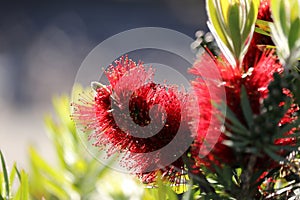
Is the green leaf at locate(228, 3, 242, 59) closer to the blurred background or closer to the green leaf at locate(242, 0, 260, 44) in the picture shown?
the green leaf at locate(242, 0, 260, 44)

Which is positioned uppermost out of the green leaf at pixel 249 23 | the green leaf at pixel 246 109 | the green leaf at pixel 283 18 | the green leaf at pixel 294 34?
the green leaf at pixel 249 23

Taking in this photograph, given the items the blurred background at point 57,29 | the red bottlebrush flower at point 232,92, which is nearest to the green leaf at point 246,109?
the red bottlebrush flower at point 232,92

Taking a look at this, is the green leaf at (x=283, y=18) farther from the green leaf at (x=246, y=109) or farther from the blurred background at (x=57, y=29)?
the blurred background at (x=57, y=29)

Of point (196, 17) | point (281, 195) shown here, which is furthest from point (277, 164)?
point (196, 17)

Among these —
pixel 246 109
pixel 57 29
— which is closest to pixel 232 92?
pixel 246 109

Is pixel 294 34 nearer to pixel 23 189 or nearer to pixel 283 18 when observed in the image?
pixel 283 18

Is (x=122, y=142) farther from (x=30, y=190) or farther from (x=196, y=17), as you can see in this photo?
(x=196, y=17)
